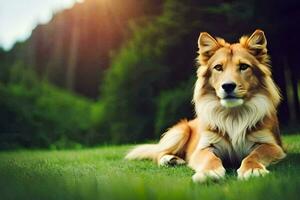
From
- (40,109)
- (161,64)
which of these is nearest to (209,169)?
(161,64)

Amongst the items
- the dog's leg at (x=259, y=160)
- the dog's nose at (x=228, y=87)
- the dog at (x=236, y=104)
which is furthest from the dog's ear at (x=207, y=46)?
the dog's leg at (x=259, y=160)

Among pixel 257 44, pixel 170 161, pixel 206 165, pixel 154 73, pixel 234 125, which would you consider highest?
pixel 257 44

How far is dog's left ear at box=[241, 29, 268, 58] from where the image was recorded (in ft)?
23.7

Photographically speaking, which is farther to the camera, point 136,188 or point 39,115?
point 39,115

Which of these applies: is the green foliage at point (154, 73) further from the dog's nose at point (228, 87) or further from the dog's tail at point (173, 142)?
the dog's nose at point (228, 87)

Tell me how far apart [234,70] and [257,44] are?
20.5 inches

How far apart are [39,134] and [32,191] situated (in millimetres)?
10751

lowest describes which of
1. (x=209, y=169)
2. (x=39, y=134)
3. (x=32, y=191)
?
(x=39, y=134)

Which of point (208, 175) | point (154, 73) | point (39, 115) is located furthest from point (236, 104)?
point (39, 115)

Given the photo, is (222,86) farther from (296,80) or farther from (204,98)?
(296,80)

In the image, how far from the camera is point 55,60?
23.5 metres

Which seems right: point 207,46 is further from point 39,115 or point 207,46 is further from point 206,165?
point 39,115

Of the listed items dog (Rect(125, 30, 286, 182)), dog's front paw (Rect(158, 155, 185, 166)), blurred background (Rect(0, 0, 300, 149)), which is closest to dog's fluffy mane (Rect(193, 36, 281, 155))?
dog (Rect(125, 30, 286, 182))

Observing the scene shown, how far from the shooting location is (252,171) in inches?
240
